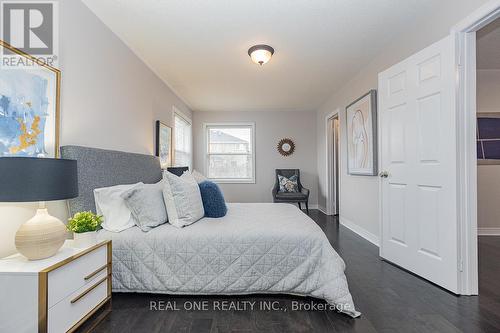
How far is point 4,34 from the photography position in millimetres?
1498

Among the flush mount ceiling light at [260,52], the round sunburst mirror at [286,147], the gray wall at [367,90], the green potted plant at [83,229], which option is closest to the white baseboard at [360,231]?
the gray wall at [367,90]

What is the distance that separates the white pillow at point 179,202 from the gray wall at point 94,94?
2.49 ft

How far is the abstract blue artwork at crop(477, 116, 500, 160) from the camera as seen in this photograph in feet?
11.7

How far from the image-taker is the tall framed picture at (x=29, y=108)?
1451 mm

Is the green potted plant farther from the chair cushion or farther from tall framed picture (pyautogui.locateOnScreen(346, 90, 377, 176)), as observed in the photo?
the chair cushion

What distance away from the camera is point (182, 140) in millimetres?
5156

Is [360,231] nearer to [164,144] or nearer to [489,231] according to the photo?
[489,231]

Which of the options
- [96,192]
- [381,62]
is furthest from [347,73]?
[96,192]

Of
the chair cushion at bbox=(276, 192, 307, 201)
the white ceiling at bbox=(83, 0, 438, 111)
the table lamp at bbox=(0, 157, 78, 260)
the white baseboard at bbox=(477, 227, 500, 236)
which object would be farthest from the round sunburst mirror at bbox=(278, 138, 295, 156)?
the table lamp at bbox=(0, 157, 78, 260)

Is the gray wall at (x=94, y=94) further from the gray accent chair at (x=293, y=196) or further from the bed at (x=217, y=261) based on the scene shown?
the gray accent chair at (x=293, y=196)

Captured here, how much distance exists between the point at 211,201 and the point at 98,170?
100cm

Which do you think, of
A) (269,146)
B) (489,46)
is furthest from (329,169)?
(489,46)

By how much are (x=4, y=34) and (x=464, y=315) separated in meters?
3.42

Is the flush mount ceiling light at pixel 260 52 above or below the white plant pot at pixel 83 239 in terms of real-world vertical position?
above
